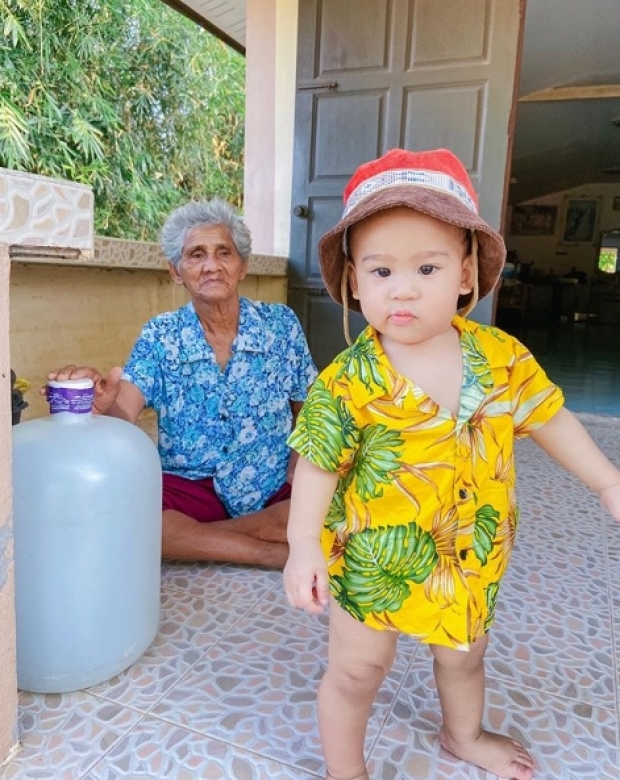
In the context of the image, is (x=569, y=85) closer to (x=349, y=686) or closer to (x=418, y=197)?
(x=418, y=197)

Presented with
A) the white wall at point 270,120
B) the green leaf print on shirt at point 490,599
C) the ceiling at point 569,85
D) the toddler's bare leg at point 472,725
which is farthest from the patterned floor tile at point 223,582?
the ceiling at point 569,85

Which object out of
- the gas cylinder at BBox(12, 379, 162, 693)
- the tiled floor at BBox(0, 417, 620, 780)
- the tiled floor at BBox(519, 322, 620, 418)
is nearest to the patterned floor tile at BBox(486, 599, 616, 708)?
the tiled floor at BBox(0, 417, 620, 780)

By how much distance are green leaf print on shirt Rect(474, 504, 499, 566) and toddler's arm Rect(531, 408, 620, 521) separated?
0.47 feet

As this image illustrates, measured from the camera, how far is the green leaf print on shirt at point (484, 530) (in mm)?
826

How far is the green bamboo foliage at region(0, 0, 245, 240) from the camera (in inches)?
175

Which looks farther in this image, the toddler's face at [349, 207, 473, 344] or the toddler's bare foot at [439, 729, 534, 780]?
the toddler's bare foot at [439, 729, 534, 780]

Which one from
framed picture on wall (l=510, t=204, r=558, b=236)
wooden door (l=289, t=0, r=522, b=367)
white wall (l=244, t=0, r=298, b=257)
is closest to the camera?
wooden door (l=289, t=0, r=522, b=367)

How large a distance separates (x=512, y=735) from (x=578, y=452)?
523 mm

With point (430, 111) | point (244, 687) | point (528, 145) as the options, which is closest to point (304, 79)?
point (430, 111)

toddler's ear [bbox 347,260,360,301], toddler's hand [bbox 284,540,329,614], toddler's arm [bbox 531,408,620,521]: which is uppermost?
toddler's ear [bbox 347,260,360,301]

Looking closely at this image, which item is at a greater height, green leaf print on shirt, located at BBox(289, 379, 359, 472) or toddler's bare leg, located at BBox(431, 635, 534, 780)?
green leaf print on shirt, located at BBox(289, 379, 359, 472)

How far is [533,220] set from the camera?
14.0m

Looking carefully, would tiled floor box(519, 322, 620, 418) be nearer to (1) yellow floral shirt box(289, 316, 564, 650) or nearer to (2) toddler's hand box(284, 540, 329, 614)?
(1) yellow floral shirt box(289, 316, 564, 650)

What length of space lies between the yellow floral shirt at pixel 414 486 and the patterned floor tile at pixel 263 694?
1.12 feet
